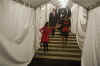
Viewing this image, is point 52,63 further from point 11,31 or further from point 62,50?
point 11,31

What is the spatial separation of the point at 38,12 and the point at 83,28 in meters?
1.41

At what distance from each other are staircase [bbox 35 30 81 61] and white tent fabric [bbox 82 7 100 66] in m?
0.44

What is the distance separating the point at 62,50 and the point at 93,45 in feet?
3.47

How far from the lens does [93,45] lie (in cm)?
145

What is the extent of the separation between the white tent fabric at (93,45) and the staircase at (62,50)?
44 cm

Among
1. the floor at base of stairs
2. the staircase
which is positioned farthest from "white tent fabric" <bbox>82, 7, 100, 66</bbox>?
the staircase

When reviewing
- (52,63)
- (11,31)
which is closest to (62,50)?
(52,63)

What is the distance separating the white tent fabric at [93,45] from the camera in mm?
1393

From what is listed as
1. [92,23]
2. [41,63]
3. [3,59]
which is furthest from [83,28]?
[3,59]

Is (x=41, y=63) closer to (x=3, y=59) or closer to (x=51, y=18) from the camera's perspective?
(x=3, y=59)

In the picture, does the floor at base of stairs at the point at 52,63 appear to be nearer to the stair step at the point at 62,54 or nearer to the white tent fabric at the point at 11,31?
the stair step at the point at 62,54

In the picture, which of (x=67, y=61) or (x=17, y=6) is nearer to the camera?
(x=17, y=6)

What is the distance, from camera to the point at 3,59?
3.62ft

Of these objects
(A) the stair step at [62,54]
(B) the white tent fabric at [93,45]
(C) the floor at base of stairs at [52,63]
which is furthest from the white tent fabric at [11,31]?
(B) the white tent fabric at [93,45]
